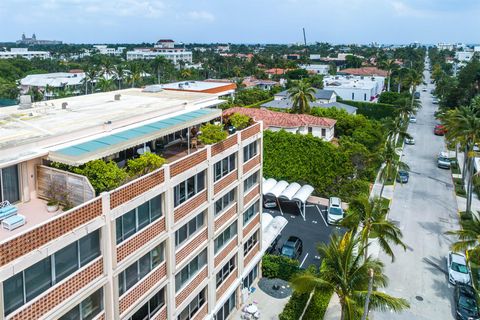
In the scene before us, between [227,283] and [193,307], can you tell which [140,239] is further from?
[227,283]

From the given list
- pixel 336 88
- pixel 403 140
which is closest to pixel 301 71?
pixel 336 88

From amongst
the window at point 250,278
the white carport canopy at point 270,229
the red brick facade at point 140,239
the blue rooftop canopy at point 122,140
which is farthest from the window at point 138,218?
the white carport canopy at point 270,229

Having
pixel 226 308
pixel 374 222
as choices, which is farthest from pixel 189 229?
pixel 374 222

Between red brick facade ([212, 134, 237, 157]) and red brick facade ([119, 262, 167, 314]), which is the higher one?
red brick facade ([212, 134, 237, 157])

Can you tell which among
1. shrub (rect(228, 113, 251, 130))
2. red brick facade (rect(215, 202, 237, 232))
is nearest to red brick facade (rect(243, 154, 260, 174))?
shrub (rect(228, 113, 251, 130))

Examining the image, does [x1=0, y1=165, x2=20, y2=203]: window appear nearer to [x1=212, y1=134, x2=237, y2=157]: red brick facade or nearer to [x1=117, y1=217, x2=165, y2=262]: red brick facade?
[x1=117, y1=217, x2=165, y2=262]: red brick facade
